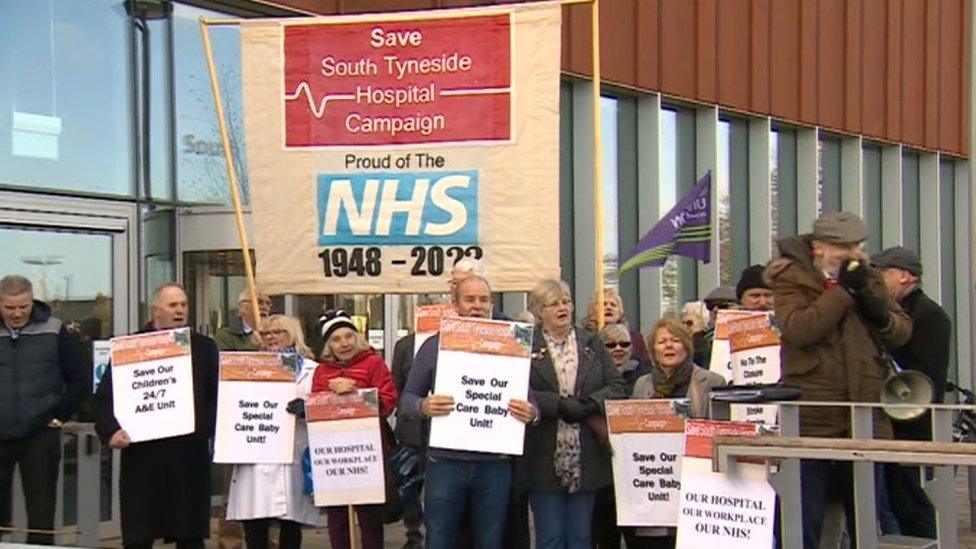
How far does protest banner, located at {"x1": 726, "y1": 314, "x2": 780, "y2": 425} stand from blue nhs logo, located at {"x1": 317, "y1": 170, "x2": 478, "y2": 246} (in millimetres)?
1690

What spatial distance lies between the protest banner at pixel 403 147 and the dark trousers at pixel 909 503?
229 centimetres

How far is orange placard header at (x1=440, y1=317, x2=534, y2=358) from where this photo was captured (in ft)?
22.9

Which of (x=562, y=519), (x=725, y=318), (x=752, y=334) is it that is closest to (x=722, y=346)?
(x=725, y=318)

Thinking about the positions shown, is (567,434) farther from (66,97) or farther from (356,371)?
(66,97)

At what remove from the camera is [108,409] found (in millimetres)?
7734

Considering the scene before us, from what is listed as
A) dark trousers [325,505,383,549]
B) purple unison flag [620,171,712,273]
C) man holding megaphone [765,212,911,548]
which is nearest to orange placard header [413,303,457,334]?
dark trousers [325,505,383,549]

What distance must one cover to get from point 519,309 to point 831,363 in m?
8.34

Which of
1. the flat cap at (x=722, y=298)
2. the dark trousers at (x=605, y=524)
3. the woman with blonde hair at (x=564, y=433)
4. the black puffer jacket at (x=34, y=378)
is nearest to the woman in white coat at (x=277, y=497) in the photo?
the black puffer jacket at (x=34, y=378)

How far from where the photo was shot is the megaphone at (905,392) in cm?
638

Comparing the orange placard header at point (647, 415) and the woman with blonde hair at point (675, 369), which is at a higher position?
the woman with blonde hair at point (675, 369)

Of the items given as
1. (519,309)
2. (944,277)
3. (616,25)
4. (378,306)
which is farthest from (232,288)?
(944,277)

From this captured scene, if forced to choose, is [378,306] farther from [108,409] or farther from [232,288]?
[108,409]

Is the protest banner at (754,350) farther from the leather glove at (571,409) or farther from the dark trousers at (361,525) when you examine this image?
the dark trousers at (361,525)

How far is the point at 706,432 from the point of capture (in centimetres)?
597
